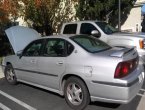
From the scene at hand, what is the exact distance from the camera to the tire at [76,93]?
582cm

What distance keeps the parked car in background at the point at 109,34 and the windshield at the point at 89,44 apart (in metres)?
2.40

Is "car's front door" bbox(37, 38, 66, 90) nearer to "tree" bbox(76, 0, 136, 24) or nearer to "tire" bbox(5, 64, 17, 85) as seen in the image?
"tire" bbox(5, 64, 17, 85)

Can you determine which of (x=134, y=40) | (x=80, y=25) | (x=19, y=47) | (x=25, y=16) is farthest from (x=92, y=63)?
(x=25, y=16)

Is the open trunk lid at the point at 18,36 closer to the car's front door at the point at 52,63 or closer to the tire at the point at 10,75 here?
the tire at the point at 10,75

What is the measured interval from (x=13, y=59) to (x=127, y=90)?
12.6 feet

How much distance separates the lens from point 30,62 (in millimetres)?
7203

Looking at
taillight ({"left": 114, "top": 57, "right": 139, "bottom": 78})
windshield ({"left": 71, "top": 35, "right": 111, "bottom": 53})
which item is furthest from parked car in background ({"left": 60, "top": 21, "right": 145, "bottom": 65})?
taillight ({"left": 114, "top": 57, "right": 139, "bottom": 78})

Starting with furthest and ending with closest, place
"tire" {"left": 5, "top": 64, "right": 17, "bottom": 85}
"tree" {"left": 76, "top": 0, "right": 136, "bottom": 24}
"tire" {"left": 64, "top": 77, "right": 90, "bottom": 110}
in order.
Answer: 1. "tree" {"left": 76, "top": 0, "right": 136, "bottom": 24}
2. "tire" {"left": 5, "top": 64, "right": 17, "bottom": 85}
3. "tire" {"left": 64, "top": 77, "right": 90, "bottom": 110}

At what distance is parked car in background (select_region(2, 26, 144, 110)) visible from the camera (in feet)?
17.9

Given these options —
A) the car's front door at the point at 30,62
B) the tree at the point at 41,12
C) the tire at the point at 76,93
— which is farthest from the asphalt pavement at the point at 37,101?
the tree at the point at 41,12

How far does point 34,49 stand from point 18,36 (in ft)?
9.28

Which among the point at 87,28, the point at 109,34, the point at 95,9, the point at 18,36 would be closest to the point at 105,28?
the point at 109,34

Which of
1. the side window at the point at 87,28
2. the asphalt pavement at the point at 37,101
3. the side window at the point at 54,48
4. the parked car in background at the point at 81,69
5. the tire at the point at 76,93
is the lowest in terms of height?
the asphalt pavement at the point at 37,101

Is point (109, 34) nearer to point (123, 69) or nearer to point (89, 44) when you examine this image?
point (89, 44)
